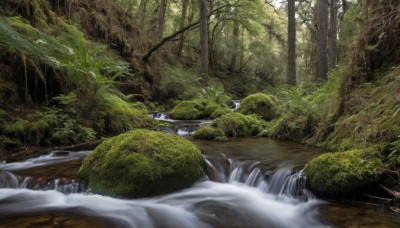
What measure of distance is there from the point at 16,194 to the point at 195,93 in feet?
39.2

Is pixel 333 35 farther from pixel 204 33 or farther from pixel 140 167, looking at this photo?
pixel 140 167

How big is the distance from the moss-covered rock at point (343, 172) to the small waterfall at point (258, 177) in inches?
7.8

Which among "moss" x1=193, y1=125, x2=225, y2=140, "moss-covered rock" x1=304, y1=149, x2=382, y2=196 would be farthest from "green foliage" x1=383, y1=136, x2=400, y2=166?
"moss" x1=193, y1=125, x2=225, y2=140

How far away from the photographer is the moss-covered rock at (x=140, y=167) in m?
4.54

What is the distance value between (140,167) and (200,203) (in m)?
0.93

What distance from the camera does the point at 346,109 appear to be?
6.91m

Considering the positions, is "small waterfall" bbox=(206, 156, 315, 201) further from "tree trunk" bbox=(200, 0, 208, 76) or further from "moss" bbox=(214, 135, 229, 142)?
"tree trunk" bbox=(200, 0, 208, 76)

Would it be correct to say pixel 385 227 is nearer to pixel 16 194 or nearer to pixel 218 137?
pixel 16 194

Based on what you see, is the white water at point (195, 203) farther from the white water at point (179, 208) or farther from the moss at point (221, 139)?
the moss at point (221, 139)

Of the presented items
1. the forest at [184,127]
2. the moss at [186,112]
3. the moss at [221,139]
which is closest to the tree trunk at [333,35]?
the forest at [184,127]

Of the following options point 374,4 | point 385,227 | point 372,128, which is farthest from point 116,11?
point 385,227

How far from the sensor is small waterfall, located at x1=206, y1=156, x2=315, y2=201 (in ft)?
15.6

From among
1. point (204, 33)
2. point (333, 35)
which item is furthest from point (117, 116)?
point (333, 35)

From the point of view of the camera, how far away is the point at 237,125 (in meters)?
9.38
